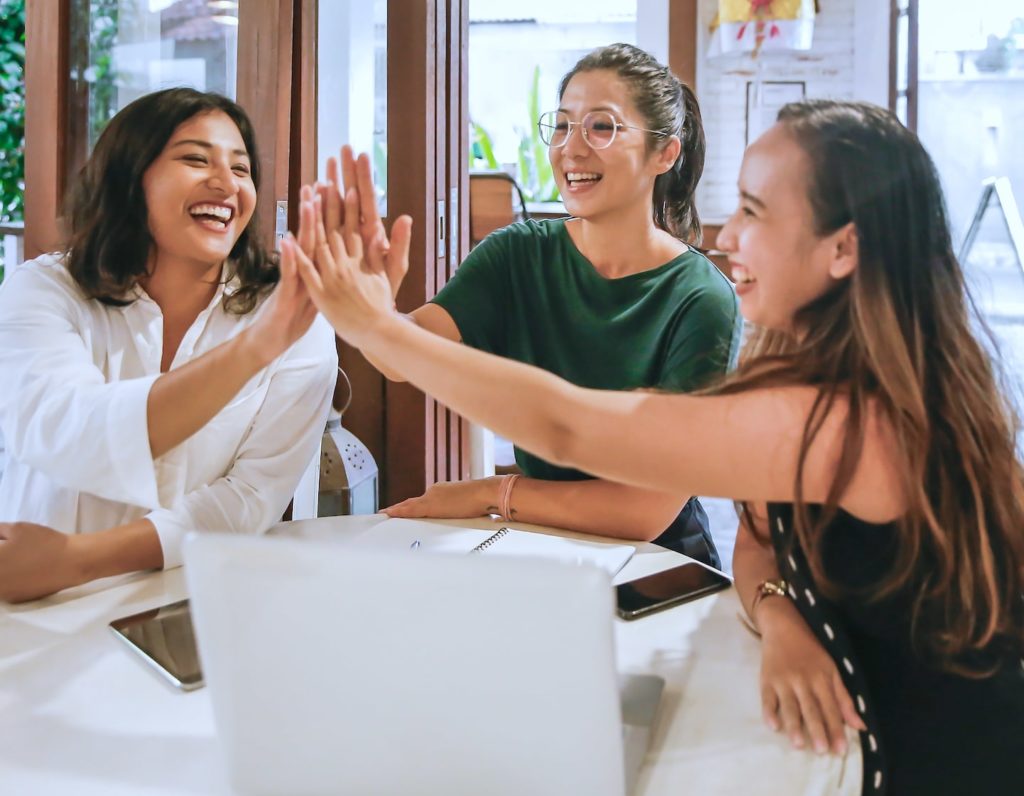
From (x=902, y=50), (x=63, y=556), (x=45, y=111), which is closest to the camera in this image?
(x=63, y=556)

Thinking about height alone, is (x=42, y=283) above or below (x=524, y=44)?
below

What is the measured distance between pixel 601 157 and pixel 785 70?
423 centimetres

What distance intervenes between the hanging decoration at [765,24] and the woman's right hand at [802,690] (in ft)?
16.1

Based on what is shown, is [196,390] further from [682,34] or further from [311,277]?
[682,34]

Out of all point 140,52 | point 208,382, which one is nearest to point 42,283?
point 208,382

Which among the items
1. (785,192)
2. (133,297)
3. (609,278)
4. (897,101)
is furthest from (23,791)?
(897,101)

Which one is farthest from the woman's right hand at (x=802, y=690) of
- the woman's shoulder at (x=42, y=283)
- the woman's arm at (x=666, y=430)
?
the woman's shoulder at (x=42, y=283)

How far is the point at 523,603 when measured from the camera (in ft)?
2.17

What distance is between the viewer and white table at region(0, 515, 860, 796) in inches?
34.1

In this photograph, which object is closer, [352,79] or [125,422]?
[125,422]

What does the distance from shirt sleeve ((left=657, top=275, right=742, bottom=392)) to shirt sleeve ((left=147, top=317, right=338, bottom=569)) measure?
22.9 inches

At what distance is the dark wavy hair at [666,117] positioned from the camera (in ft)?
6.27

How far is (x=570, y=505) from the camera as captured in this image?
1623 millimetres

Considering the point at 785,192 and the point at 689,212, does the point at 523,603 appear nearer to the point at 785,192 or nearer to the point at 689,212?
the point at 785,192
